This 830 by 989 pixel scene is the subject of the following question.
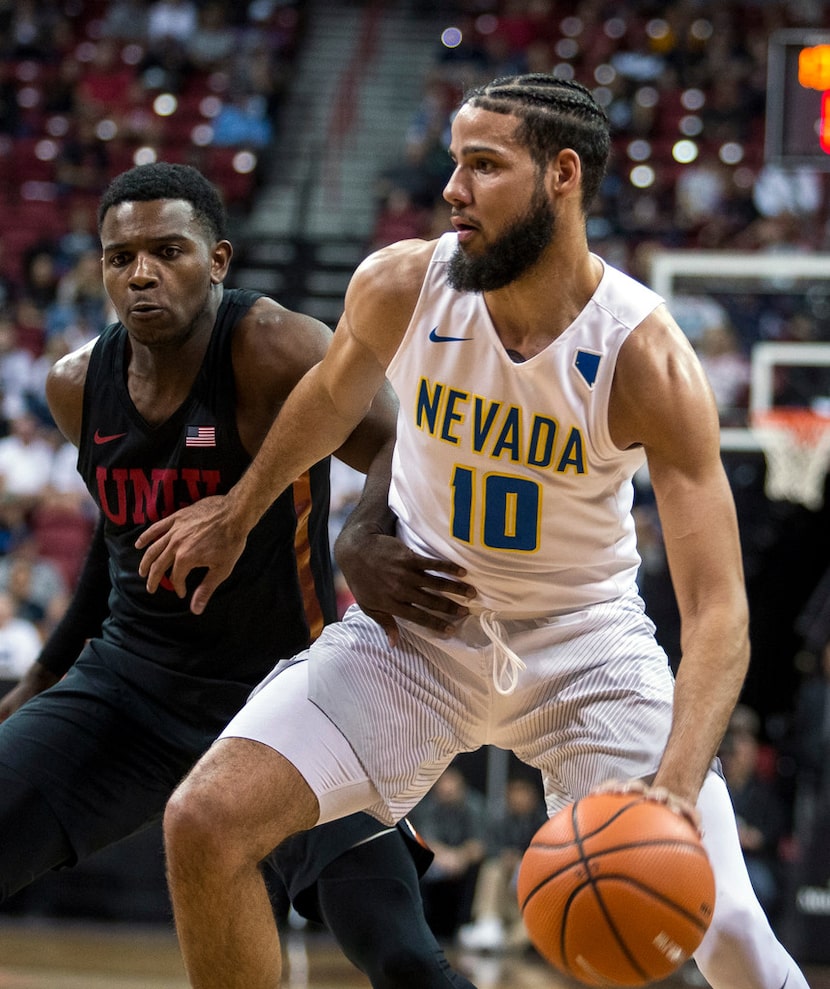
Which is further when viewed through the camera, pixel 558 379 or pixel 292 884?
pixel 292 884

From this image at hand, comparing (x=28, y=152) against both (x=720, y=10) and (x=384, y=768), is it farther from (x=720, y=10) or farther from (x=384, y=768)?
(x=384, y=768)

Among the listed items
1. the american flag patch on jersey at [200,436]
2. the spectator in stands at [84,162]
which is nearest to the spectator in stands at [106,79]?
the spectator in stands at [84,162]

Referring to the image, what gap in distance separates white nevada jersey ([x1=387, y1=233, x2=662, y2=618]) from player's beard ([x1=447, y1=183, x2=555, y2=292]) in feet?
0.30

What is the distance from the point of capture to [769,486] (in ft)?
35.0

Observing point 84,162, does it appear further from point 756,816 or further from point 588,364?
point 588,364

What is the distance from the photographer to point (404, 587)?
3.40 meters

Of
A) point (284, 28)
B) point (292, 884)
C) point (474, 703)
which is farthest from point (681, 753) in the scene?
point (284, 28)

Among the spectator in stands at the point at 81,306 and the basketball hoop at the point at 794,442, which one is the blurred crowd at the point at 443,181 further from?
the basketball hoop at the point at 794,442

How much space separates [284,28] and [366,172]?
320 cm

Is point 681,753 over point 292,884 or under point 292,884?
over

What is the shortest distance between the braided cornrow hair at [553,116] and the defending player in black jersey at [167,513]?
2.85 feet

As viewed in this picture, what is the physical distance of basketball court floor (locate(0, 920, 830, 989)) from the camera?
662cm

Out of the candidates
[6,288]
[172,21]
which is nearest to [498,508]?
[6,288]

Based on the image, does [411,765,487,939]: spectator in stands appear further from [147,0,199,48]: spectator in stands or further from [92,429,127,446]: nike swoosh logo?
[147,0,199,48]: spectator in stands
